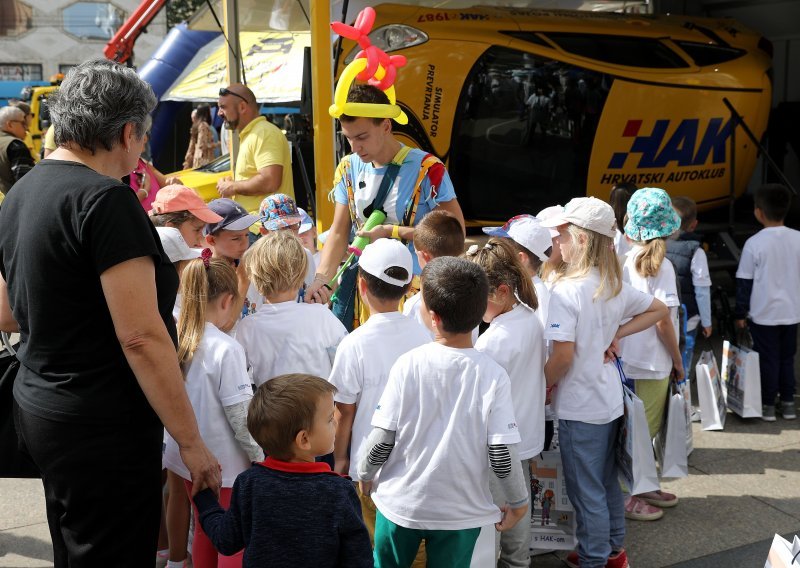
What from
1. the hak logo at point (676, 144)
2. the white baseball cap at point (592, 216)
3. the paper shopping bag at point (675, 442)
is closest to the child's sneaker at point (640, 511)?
the paper shopping bag at point (675, 442)

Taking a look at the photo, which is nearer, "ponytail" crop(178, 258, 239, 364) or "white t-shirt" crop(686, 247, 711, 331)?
"ponytail" crop(178, 258, 239, 364)

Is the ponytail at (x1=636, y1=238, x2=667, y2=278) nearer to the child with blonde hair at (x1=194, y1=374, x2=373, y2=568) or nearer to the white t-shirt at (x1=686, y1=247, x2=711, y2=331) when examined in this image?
the white t-shirt at (x1=686, y1=247, x2=711, y2=331)

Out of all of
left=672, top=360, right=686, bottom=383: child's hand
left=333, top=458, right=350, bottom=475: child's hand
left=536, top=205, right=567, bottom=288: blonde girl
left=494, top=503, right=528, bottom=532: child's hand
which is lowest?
left=672, top=360, right=686, bottom=383: child's hand

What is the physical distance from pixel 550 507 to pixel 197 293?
1739mm

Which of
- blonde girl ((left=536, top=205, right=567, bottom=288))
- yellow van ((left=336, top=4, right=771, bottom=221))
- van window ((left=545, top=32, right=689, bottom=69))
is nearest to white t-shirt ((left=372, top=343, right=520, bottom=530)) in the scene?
blonde girl ((left=536, top=205, right=567, bottom=288))

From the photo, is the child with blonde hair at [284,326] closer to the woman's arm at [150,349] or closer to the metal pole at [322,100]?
the woman's arm at [150,349]

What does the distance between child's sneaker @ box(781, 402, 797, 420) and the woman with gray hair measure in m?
4.50

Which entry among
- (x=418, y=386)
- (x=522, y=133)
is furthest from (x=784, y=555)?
(x=522, y=133)

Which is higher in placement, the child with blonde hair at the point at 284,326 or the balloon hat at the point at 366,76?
the balloon hat at the point at 366,76

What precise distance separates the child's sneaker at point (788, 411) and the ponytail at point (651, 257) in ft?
6.35

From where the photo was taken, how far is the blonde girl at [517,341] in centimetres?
308

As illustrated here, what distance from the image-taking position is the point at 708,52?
8.40 m

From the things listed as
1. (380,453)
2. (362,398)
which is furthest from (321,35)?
(380,453)

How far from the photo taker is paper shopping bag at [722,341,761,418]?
540cm
